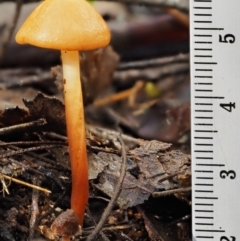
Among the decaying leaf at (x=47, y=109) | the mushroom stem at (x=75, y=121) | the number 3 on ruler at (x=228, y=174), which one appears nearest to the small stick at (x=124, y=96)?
the decaying leaf at (x=47, y=109)

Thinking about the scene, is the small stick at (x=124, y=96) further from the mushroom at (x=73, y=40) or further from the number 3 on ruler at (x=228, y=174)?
the number 3 on ruler at (x=228, y=174)

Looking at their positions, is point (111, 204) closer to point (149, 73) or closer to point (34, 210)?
point (34, 210)

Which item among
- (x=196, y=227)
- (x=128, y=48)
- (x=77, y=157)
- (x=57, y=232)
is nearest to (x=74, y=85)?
(x=77, y=157)

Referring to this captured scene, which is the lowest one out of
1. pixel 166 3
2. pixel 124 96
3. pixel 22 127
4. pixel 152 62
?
pixel 124 96

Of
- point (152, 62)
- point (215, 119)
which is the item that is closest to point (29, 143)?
point (215, 119)

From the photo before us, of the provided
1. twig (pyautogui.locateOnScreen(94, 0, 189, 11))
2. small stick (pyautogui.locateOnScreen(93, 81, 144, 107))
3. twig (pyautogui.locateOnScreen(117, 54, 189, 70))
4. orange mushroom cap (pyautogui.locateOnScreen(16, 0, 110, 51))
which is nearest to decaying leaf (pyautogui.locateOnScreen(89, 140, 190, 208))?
orange mushroom cap (pyautogui.locateOnScreen(16, 0, 110, 51))
